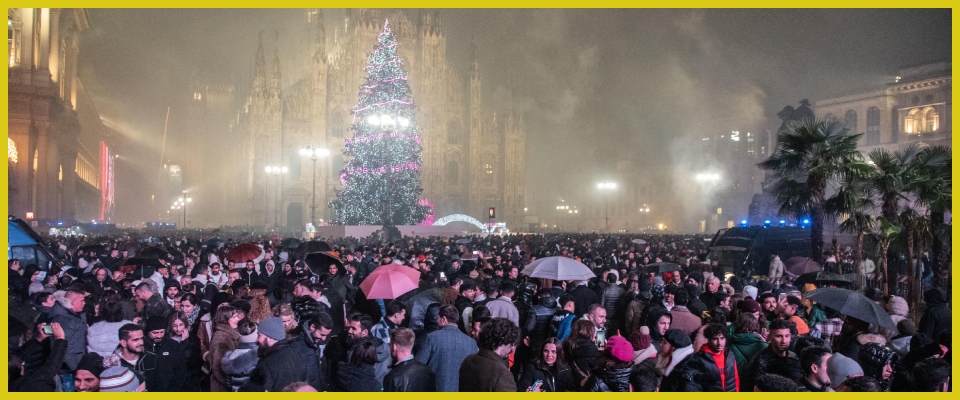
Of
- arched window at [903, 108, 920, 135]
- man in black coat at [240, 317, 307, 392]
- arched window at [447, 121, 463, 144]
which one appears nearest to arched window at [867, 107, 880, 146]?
arched window at [903, 108, 920, 135]

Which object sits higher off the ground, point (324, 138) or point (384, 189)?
point (324, 138)

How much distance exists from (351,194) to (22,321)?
4201cm

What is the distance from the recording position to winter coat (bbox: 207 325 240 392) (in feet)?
18.9

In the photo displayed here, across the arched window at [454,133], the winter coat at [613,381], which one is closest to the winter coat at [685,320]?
the winter coat at [613,381]

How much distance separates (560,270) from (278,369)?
632 cm

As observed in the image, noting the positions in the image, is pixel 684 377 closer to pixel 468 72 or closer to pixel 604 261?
pixel 604 261

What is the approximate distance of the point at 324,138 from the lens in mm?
64625

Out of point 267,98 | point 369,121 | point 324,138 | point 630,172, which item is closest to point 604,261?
point 369,121

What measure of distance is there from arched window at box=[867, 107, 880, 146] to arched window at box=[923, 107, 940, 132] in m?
5.80

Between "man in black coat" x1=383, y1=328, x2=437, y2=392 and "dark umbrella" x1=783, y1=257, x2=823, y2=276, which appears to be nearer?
"man in black coat" x1=383, y1=328, x2=437, y2=392

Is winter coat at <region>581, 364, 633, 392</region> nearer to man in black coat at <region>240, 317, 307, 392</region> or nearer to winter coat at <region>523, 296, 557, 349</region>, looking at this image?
man in black coat at <region>240, 317, 307, 392</region>

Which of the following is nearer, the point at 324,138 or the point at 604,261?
the point at 604,261

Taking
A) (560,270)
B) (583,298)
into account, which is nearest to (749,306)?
(583,298)

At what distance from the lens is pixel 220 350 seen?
598 centimetres
